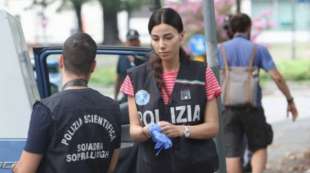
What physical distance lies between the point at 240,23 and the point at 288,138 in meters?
5.81

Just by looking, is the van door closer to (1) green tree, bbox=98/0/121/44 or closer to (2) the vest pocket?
(2) the vest pocket

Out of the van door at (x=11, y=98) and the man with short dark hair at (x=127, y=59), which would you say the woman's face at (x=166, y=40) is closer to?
the van door at (x=11, y=98)

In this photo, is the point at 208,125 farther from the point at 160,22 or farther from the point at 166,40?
the point at 160,22

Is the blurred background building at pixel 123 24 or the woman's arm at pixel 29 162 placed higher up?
the woman's arm at pixel 29 162

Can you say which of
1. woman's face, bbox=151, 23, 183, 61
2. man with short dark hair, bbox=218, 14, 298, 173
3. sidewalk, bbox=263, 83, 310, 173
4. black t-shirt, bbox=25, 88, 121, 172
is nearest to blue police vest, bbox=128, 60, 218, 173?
woman's face, bbox=151, 23, 183, 61

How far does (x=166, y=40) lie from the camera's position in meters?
4.34

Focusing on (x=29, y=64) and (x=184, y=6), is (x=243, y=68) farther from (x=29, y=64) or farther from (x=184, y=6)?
(x=184, y=6)

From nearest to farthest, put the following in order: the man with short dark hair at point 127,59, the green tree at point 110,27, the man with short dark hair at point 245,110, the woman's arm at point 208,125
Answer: the woman's arm at point 208,125 < the man with short dark hair at point 245,110 < the man with short dark hair at point 127,59 < the green tree at point 110,27

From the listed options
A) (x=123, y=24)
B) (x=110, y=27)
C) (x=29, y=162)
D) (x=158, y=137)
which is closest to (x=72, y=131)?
(x=29, y=162)

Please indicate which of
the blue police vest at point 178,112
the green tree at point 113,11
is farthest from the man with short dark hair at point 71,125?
the green tree at point 113,11

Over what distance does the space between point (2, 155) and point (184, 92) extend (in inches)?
40.2

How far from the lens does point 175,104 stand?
4.33 m

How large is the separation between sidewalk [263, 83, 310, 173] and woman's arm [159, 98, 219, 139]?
515 cm

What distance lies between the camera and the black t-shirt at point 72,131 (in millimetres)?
3773
